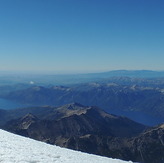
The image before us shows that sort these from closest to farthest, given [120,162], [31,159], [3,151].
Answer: [31,159]
[3,151]
[120,162]

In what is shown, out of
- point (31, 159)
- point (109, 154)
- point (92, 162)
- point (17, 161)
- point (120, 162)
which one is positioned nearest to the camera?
point (17, 161)

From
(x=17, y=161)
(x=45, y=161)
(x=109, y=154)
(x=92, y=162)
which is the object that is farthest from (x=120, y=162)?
(x=109, y=154)

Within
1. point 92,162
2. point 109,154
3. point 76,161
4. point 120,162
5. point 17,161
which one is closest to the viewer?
point 17,161

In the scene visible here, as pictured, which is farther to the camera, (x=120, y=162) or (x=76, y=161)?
(x=120, y=162)

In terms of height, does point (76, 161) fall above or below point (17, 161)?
below

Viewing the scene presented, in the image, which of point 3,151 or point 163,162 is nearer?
point 3,151

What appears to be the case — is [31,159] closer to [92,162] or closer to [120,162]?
[92,162]

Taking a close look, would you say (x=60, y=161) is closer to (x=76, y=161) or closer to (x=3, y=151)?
(x=76, y=161)

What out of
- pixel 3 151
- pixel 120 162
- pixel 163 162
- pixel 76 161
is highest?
pixel 3 151

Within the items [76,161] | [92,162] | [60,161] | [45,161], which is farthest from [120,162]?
[45,161]
